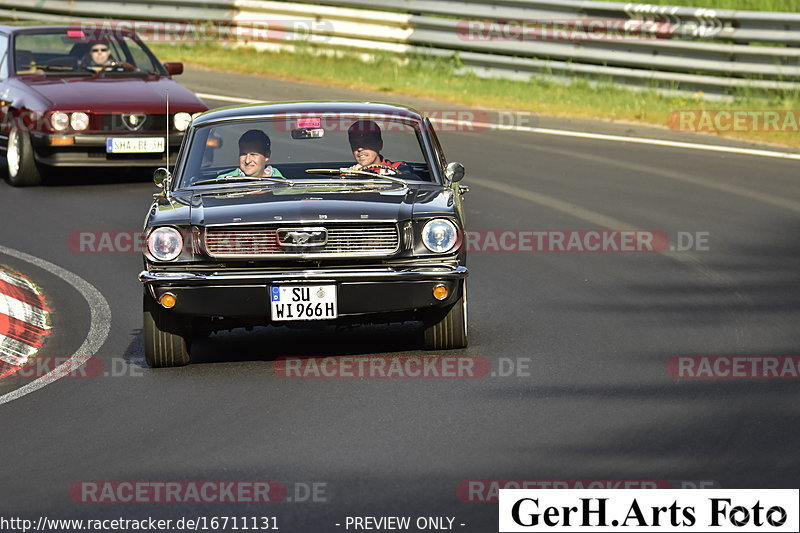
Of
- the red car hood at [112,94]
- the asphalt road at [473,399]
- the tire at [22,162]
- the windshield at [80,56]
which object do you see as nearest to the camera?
the asphalt road at [473,399]

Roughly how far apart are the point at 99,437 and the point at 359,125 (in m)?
3.16

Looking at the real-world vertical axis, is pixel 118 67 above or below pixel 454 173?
below

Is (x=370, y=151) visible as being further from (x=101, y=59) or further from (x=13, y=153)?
(x=101, y=59)

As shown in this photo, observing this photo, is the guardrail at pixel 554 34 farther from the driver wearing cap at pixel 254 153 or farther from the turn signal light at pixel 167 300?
the turn signal light at pixel 167 300

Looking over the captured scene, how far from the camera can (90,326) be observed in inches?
407

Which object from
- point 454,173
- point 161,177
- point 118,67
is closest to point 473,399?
point 454,173

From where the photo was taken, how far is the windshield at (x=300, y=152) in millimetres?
Result: 9836

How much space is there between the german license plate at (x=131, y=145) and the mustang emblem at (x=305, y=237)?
7488 millimetres

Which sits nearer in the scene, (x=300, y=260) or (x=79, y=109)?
(x=300, y=260)

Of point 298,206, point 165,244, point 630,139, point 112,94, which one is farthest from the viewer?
point 630,139

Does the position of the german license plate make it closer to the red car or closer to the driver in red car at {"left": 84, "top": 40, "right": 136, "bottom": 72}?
the red car

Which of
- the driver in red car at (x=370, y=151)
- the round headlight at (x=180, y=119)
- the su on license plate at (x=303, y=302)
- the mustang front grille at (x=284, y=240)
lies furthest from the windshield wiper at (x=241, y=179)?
the round headlight at (x=180, y=119)

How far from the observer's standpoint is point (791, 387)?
27.2 ft

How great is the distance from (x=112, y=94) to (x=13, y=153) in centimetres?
116
